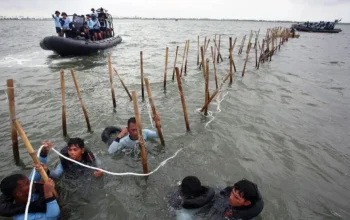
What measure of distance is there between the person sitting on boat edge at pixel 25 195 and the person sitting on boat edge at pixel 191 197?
2163mm

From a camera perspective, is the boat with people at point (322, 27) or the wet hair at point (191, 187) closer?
the wet hair at point (191, 187)

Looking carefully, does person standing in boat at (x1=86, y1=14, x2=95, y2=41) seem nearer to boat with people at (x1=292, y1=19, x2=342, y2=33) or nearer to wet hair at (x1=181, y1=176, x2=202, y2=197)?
wet hair at (x1=181, y1=176, x2=202, y2=197)

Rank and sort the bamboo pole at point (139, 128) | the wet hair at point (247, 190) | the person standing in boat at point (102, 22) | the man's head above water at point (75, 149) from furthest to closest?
the person standing in boat at point (102, 22) → the man's head above water at point (75, 149) → the bamboo pole at point (139, 128) → the wet hair at point (247, 190)

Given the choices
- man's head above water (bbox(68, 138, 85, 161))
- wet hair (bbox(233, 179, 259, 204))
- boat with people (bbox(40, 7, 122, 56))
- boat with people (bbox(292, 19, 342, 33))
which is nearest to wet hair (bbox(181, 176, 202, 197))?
wet hair (bbox(233, 179, 259, 204))

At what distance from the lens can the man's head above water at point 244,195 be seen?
12.6 ft

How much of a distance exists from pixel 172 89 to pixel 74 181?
317 inches

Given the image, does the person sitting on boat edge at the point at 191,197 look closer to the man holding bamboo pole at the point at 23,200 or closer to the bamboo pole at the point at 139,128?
the bamboo pole at the point at 139,128

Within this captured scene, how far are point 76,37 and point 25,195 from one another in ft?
65.7

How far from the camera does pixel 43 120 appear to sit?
8.90 meters

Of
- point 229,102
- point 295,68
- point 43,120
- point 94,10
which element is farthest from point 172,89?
point 94,10

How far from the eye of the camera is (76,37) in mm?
21344

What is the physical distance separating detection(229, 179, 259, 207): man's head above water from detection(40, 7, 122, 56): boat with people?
770 inches

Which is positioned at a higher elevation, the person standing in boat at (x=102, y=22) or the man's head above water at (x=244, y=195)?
the person standing in boat at (x=102, y=22)

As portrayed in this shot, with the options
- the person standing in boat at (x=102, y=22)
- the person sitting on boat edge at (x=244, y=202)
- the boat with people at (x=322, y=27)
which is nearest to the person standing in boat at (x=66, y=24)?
the person standing in boat at (x=102, y=22)
